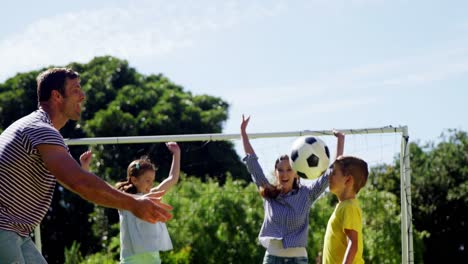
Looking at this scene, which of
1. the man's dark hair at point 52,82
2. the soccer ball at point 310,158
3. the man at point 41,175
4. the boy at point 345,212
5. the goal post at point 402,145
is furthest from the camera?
the goal post at point 402,145

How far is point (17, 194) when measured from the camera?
425 centimetres

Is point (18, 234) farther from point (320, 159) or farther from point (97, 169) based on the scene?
point (97, 169)

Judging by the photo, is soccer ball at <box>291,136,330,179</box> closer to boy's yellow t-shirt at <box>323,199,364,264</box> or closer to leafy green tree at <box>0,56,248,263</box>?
boy's yellow t-shirt at <box>323,199,364,264</box>

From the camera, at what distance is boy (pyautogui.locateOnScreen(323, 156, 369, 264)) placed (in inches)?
237

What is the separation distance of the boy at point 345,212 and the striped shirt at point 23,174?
244 centimetres

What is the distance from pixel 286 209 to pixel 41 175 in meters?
3.07

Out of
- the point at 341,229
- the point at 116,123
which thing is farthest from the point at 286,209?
the point at 116,123

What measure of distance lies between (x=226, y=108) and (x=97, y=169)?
6.57m

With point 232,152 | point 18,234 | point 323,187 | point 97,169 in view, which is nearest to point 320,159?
point 323,187

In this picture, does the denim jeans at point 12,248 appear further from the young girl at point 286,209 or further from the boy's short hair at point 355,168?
the young girl at point 286,209

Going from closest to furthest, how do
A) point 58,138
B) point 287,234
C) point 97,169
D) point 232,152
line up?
point 58,138 < point 287,234 < point 97,169 < point 232,152

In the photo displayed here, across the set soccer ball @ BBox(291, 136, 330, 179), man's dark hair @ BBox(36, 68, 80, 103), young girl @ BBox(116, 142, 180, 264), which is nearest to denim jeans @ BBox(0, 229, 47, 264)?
man's dark hair @ BBox(36, 68, 80, 103)

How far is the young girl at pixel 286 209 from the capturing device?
687 centimetres

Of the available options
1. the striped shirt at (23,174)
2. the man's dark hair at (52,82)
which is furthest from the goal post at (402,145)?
the striped shirt at (23,174)
